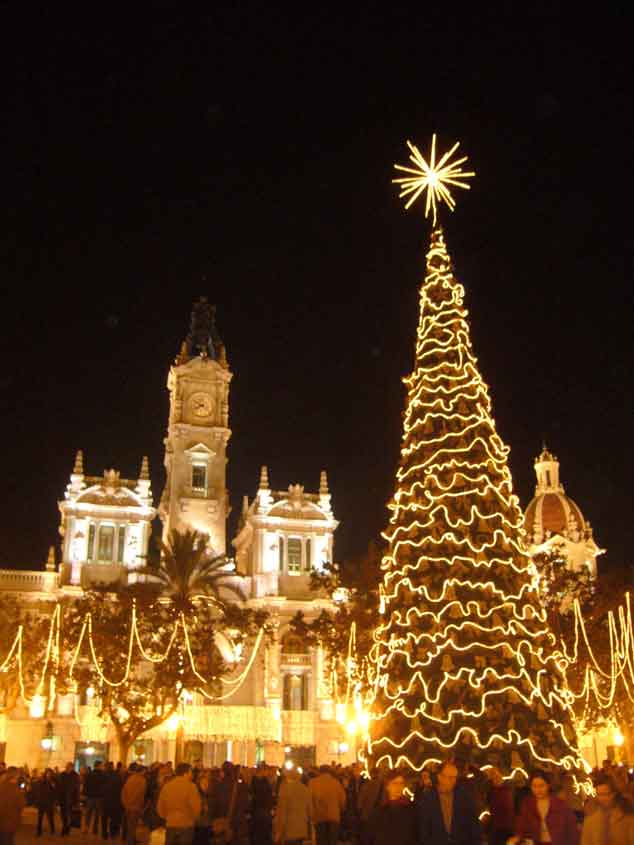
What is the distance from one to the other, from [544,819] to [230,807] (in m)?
8.00

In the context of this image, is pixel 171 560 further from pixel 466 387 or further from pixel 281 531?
pixel 466 387

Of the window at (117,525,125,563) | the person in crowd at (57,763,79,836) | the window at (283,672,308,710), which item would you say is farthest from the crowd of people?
the window at (117,525,125,563)

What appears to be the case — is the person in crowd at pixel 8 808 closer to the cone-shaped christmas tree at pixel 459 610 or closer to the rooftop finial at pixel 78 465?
the cone-shaped christmas tree at pixel 459 610

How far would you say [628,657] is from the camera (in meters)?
34.2

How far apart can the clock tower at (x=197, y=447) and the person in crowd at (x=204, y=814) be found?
40.9m

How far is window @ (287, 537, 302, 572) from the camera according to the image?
60781 millimetres

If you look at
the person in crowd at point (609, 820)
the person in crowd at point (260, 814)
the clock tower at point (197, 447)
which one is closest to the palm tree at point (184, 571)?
the clock tower at point (197, 447)

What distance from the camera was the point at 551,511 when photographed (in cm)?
8112

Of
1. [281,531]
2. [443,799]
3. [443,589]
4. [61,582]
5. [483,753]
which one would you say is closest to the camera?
[443,799]

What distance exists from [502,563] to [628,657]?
16.2 meters

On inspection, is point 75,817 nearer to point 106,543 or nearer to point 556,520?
point 106,543

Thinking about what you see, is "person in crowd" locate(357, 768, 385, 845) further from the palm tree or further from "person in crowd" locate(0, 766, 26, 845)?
the palm tree

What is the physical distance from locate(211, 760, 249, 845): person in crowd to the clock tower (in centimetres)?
4135

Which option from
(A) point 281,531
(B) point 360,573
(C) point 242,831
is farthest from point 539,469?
(C) point 242,831
